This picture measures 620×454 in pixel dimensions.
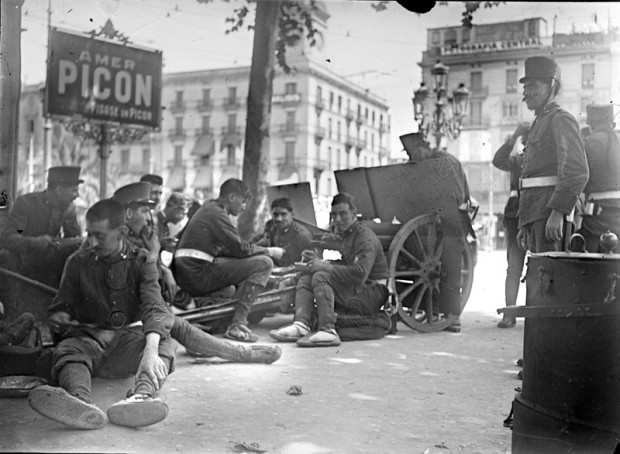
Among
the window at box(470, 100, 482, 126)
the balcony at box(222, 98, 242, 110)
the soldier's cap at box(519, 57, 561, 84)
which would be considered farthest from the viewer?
the balcony at box(222, 98, 242, 110)

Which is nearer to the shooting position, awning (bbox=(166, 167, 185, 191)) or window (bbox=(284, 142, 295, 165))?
window (bbox=(284, 142, 295, 165))

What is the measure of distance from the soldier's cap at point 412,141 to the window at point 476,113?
14.4 ft

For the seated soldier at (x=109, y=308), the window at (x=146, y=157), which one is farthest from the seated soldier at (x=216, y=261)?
the window at (x=146, y=157)

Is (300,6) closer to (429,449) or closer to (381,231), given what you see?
(381,231)

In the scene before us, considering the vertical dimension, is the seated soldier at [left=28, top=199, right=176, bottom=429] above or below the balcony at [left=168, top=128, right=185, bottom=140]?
below

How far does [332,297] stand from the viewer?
6.04m

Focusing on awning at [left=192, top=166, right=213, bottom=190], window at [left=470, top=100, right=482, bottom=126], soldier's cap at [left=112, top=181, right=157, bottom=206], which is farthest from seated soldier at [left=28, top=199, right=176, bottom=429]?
awning at [left=192, top=166, right=213, bottom=190]

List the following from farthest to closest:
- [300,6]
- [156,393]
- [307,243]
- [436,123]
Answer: [436,123] → [300,6] → [307,243] → [156,393]

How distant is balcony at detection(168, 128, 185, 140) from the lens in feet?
71.0

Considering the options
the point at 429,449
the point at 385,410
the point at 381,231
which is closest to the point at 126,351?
the point at 385,410

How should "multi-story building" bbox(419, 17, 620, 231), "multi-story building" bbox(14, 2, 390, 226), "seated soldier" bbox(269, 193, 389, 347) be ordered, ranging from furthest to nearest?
"multi-story building" bbox(14, 2, 390, 226)
"seated soldier" bbox(269, 193, 389, 347)
"multi-story building" bbox(419, 17, 620, 231)

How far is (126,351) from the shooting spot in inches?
166

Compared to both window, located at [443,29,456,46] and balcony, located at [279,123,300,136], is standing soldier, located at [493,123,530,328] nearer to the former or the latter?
window, located at [443,29,456,46]

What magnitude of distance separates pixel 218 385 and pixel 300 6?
19.3 feet
